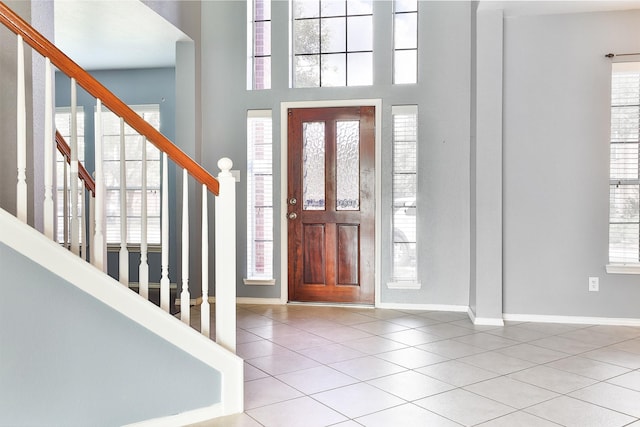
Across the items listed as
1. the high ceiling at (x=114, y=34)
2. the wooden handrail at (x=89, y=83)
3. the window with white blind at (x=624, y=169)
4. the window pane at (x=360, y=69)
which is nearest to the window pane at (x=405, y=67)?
the window pane at (x=360, y=69)

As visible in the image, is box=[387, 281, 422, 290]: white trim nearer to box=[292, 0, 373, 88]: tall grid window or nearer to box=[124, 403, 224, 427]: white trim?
box=[292, 0, 373, 88]: tall grid window

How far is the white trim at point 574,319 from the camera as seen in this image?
14.6 feet

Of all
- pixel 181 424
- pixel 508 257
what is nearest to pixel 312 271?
pixel 508 257

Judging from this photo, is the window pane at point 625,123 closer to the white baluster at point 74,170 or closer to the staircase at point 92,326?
the staircase at point 92,326

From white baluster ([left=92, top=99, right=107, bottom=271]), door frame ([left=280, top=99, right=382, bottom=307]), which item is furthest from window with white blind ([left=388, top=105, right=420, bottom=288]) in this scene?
white baluster ([left=92, top=99, right=107, bottom=271])

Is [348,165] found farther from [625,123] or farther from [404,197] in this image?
[625,123]

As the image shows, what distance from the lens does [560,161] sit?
4.48m

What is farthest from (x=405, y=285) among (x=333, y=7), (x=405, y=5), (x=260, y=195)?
(x=333, y=7)

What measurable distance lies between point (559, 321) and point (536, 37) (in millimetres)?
2481

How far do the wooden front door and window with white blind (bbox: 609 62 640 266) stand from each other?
6.91ft

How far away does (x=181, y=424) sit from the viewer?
8.04ft

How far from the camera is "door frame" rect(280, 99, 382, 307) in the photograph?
5059 mm

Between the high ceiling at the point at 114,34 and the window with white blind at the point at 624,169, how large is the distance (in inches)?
158

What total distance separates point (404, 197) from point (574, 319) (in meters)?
1.84
